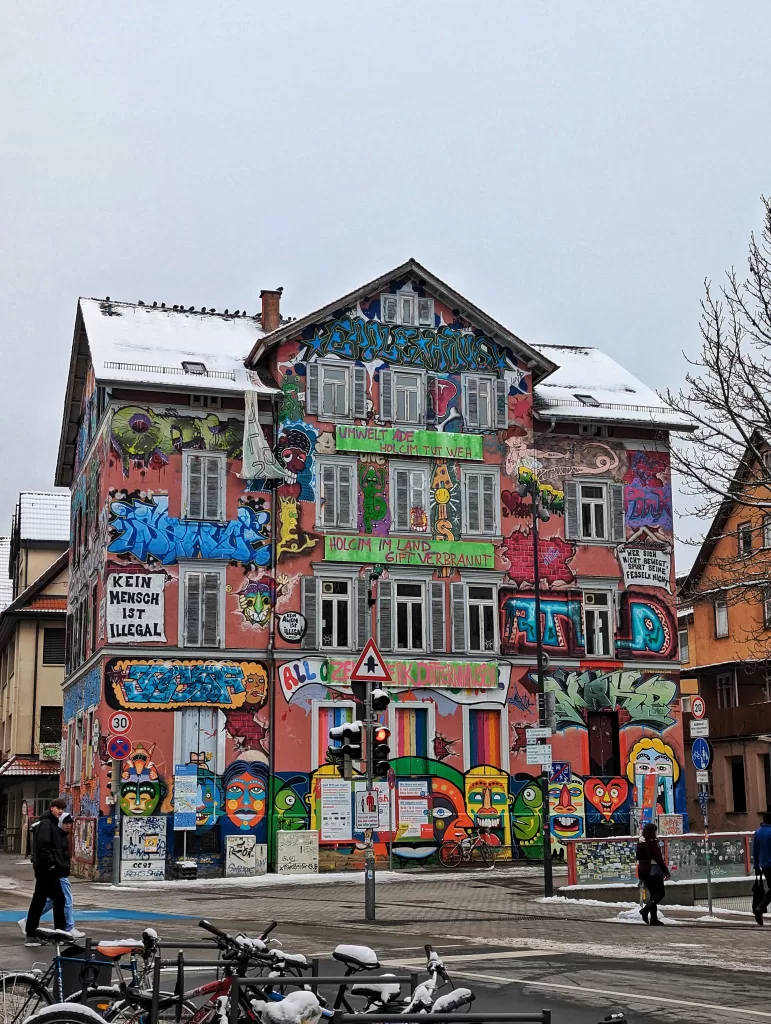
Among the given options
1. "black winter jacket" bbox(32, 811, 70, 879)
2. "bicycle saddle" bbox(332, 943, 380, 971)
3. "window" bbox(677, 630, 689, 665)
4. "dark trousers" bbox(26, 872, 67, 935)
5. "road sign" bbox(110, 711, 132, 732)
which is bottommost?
"dark trousers" bbox(26, 872, 67, 935)

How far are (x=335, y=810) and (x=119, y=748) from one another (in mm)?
6065

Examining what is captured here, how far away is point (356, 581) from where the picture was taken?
134 ft

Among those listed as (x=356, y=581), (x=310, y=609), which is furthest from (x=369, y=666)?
(x=356, y=581)

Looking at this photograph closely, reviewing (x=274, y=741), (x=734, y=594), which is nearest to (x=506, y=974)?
(x=734, y=594)

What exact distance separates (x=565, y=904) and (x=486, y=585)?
1566 centimetres

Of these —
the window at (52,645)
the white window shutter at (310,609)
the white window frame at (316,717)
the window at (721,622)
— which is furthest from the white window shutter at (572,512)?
the window at (52,645)

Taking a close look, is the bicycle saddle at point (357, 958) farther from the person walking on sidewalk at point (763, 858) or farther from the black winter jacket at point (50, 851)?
the person walking on sidewalk at point (763, 858)

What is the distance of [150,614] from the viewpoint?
1531 inches

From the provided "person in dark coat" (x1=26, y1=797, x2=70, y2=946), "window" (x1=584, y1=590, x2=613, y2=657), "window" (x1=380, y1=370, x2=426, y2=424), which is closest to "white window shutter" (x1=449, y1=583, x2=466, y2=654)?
"window" (x1=584, y1=590, x2=613, y2=657)

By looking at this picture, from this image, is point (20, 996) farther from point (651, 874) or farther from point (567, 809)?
point (567, 809)

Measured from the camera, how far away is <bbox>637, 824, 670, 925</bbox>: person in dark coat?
75.8 feet

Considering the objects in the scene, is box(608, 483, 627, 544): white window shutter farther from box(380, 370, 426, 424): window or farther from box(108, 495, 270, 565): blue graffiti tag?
box(108, 495, 270, 565): blue graffiti tag

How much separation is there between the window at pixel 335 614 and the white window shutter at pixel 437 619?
2.46 m

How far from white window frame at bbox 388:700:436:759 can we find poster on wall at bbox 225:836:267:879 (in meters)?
4.75
